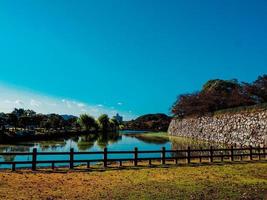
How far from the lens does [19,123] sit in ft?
326

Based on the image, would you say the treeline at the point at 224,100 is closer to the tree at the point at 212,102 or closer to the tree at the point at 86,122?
the tree at the point at 212,102

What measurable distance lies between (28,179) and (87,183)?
10.2 feet

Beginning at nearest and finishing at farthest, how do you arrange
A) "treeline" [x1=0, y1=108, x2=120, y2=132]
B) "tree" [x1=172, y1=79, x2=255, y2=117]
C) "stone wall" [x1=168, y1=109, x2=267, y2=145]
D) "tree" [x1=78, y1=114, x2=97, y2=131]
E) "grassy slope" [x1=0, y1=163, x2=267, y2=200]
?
"grassy slope" [x1=0, y1=163, x2=267, y2=200] < "stone wall" [x1=168, y1=109, x2=267, y2=145] < "tree" [x1=172, y1=79, x2=255, y2=117] < "treeline" [x1=0, y1=108, x2=120, y2=132] < "tree" [x1=78, y1=114, x2=97, y2=131]

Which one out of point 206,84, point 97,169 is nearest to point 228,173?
point 97,169

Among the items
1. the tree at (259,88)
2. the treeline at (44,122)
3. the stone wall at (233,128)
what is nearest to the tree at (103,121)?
the treeline at (44,122)

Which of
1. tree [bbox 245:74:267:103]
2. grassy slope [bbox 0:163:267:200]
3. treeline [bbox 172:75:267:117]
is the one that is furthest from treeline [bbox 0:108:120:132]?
grassy slope [bbox 0:163:267:200]

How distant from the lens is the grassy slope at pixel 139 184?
41.0 feet

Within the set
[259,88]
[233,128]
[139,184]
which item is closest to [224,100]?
[259,88]

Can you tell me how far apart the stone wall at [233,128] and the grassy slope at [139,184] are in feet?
76.9

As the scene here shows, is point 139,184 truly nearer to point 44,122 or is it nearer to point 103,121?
point 44,122

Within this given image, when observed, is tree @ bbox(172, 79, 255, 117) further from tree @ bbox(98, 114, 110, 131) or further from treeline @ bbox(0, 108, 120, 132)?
tree @ bbox(98, 114, 110, 131)

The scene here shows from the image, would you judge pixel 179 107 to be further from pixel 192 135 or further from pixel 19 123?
pixel 19 123

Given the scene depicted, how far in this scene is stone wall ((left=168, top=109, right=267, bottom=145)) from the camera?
4159 centimetres

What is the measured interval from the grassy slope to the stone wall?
76.9ft
